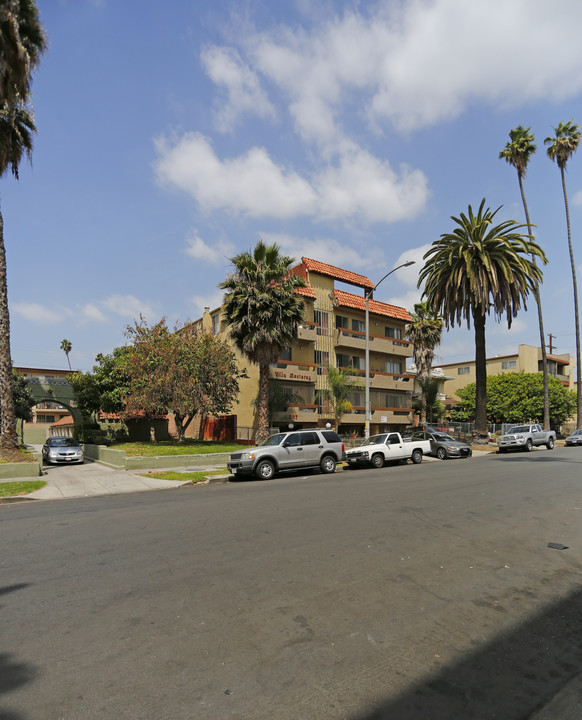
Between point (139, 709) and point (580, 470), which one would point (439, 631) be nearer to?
point (139, 709)

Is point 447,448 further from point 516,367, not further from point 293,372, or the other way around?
point 516,367

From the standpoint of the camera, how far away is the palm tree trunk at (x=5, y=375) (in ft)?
65.4

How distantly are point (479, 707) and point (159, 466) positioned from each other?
20877 mm

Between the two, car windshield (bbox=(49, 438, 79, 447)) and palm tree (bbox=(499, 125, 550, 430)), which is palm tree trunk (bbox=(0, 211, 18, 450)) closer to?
car windshield (bbox=(49, 438, 79, 447))

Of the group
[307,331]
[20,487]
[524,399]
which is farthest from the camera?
[524,399]

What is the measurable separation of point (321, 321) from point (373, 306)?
20.6 feet

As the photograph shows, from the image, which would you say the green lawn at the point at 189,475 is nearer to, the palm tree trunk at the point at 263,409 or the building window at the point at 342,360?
the palm tree trunk at the point at 263,409

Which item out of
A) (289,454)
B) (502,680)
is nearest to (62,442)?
(289,454)

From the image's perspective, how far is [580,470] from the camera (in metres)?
17.8

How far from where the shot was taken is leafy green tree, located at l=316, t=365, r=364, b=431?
36.1 m

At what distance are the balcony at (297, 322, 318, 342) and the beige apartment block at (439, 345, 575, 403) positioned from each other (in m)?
38.6

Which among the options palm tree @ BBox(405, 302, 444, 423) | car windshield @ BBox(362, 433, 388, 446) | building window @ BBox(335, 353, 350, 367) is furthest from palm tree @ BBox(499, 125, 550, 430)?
car windshield @ BBox(362, 433, 388, 446)

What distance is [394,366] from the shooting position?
46281 millimetres

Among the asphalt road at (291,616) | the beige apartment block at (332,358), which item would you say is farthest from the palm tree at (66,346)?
the asphalt road at (291,616)
